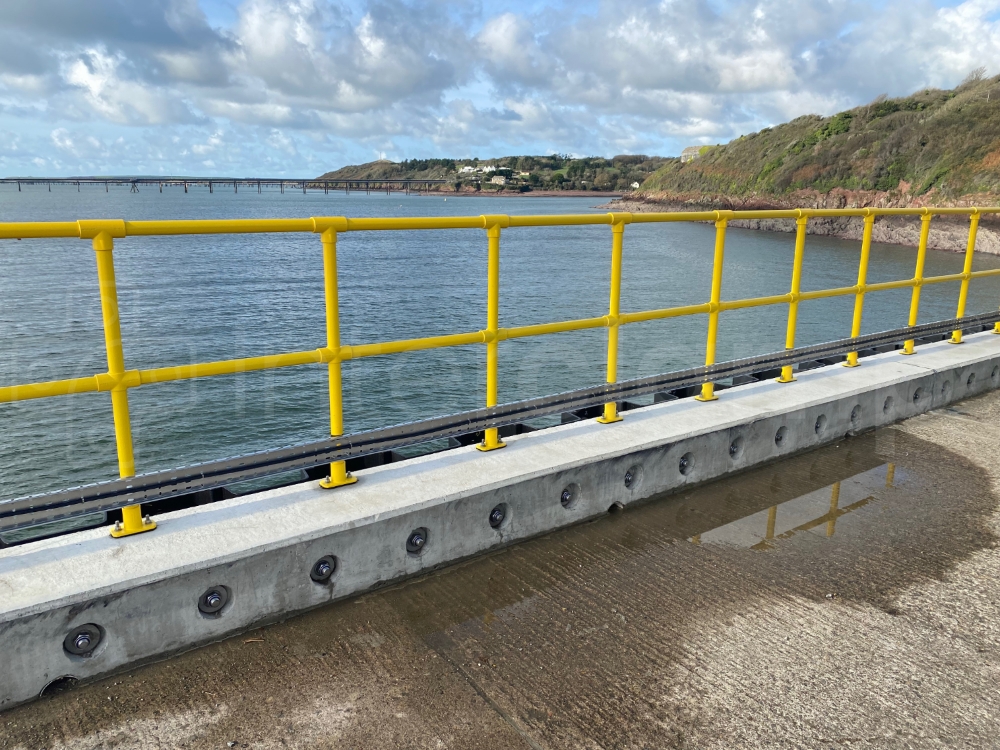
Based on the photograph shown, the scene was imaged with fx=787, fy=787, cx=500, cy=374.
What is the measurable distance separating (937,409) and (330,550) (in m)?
5.26

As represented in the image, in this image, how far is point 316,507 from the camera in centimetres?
348

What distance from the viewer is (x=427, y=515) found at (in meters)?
3.58

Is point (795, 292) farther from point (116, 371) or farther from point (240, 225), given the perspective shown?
point (116, 371)

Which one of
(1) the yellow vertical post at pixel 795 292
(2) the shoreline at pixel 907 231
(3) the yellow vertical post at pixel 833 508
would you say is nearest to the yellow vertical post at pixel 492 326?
(3) the yellow vertical post at pixel 833 508

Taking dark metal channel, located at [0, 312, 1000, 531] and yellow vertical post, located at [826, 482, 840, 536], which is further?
yellow vertical post, located at [826, 482, 840, 536]

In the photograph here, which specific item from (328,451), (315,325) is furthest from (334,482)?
(315,325)

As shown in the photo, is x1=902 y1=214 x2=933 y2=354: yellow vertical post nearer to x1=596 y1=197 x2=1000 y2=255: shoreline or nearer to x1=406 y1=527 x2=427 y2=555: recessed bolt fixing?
x1=406 y1=527 x2=427 y2=555: recessed bolt fixing

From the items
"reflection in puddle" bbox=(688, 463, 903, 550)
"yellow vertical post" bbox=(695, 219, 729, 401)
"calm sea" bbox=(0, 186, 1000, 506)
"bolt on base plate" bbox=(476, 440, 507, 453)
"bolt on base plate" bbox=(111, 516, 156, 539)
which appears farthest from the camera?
"calm sea" bbox=(0, 186, 1000, 506)

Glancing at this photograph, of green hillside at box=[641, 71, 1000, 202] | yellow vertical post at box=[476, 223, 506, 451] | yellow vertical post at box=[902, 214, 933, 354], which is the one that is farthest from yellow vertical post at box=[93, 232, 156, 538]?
green hillside at box=[641, 71, 1000, 202]

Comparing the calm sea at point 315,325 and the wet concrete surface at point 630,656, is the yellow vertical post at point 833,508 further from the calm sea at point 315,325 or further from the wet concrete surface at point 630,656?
the calm sea at point 315,325

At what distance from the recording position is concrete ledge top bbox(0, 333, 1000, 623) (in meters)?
2.88

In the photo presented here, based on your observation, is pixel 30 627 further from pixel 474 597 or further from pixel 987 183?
pixel 987 183

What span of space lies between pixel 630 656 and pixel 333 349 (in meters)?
1.77

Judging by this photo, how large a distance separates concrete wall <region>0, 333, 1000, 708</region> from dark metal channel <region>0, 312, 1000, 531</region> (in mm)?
153
